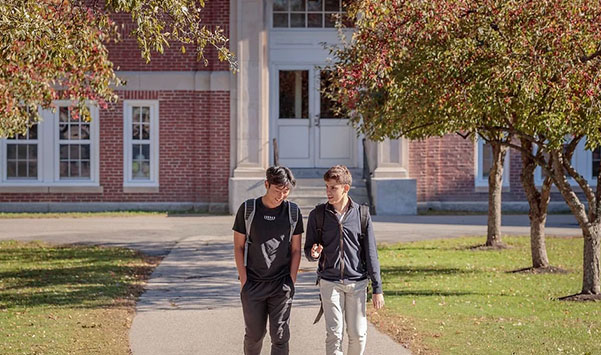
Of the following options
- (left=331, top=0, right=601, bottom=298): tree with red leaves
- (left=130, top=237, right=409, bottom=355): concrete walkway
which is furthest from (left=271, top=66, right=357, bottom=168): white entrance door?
(left=331, top=0, right=601, bottom=298): tree with red leaves

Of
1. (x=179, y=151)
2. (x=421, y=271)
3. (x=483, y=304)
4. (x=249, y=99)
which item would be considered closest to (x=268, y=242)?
(x=483, y=304)

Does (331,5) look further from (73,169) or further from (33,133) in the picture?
(33,133)

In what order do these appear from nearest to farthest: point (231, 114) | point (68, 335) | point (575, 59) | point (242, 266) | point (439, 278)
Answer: point (242, 266)
point (68, 335)
point (575, 59)
point (439, 278)
point (231, 114)

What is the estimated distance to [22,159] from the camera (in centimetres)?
2327

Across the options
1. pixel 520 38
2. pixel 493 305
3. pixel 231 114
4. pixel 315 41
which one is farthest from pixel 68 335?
pixel 315 41

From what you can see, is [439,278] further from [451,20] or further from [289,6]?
[289,6]

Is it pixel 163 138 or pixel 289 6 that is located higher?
pixel 289 6

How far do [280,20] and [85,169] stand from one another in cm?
593

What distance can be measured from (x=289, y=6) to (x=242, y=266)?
58.2 ft

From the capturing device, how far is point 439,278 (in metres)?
13.5

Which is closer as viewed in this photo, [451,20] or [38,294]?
[451,20]

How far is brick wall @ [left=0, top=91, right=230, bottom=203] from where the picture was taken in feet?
76.0

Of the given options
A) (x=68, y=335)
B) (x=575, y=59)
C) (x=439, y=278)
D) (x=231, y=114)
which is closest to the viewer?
(x=68, y=335)

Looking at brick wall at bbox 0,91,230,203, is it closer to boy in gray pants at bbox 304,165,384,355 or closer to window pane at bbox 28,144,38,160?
window pane at bbox 28,144,38,160
